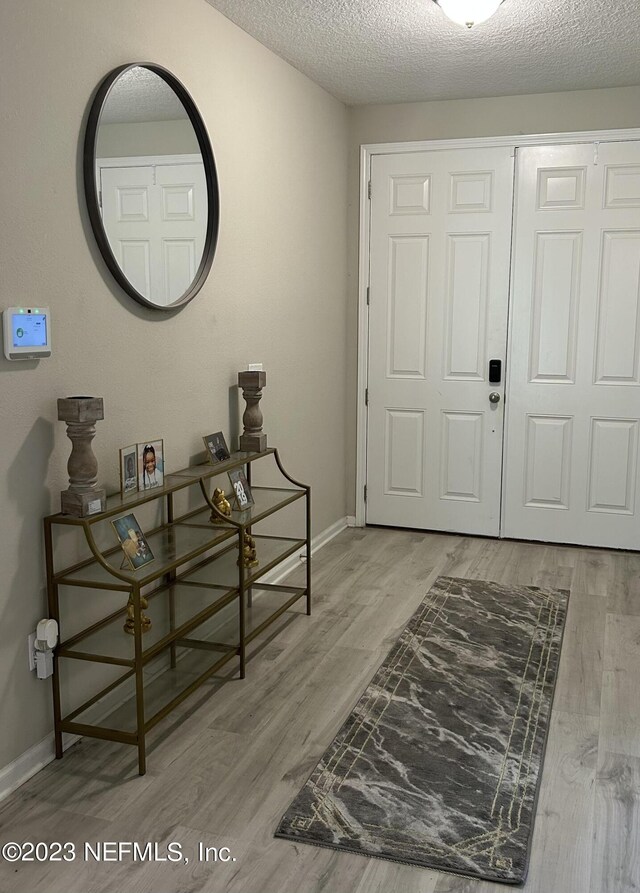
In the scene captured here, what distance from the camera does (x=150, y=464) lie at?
2742 mm

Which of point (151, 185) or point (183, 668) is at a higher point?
point (151, 185)

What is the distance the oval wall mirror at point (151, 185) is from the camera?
2.53 metres

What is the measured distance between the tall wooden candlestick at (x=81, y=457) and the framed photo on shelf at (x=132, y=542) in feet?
0.46

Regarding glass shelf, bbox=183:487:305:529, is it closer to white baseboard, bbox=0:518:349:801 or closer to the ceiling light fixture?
white baseboard, bbox=0:518:349:801

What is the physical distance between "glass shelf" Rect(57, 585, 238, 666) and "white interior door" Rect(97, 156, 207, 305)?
3.48 ft

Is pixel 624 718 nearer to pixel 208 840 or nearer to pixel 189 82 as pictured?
pixel 208 840

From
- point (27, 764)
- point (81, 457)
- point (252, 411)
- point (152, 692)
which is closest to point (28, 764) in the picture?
point (27, 764)

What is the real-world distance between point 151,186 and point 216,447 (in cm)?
101

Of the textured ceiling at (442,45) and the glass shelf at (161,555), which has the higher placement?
the textured ceiling at (442,45)

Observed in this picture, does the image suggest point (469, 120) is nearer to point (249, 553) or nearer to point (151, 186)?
point (151, 186)

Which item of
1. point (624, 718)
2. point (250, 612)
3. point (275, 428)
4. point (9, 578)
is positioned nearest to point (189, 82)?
point (275, 428)

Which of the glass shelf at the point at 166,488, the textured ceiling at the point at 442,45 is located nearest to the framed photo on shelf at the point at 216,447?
the glass shelf at the point at 166,488

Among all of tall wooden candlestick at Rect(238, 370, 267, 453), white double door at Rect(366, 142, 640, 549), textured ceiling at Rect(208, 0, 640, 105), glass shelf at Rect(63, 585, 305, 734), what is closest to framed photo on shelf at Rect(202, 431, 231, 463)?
tall wooden candlestick at Rect(238, 370, 267, 453)

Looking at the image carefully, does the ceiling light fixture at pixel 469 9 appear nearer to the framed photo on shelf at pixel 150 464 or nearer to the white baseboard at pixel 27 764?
the framed photo on shelf at pixel 150 464
